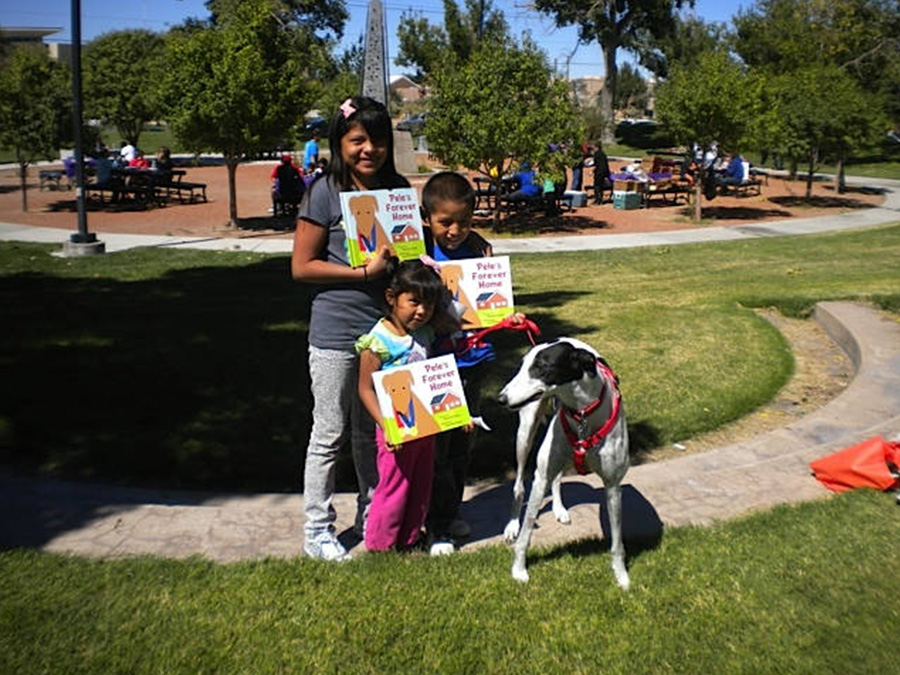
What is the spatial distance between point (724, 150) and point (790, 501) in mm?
16088

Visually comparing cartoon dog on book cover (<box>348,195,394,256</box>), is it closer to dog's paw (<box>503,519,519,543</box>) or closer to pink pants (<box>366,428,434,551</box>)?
pink pants (<box>366,428,434,551</box>)

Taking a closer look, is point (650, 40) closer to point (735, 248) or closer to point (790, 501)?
point (735, 248)

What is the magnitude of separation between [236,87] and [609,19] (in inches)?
1393

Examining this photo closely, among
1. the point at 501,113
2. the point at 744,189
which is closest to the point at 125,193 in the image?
the point at 501,113

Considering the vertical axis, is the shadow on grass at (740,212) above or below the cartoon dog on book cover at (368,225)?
above

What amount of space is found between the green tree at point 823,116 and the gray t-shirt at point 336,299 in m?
20.0

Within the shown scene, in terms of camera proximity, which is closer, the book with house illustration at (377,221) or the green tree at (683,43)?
the book with house illustration at (377,221)

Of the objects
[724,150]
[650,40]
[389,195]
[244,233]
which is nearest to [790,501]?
[389,195]

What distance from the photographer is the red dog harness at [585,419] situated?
3.35 m

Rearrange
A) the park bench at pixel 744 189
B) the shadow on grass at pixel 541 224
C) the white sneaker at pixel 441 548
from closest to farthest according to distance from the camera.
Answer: the white sneaker at pixel 441 548 → the shadow on grass at pixel 541 224 → the park bench at pixel 744 189

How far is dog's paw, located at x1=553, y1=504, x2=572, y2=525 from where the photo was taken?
14.1 ft

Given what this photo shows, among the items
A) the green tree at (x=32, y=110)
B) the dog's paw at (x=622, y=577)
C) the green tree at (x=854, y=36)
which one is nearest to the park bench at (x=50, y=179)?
the green tree at (x=32, y=110)

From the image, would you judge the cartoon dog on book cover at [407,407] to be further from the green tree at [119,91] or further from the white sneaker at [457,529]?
the green tree at [119,91]

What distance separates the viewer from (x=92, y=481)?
477 centimetres
